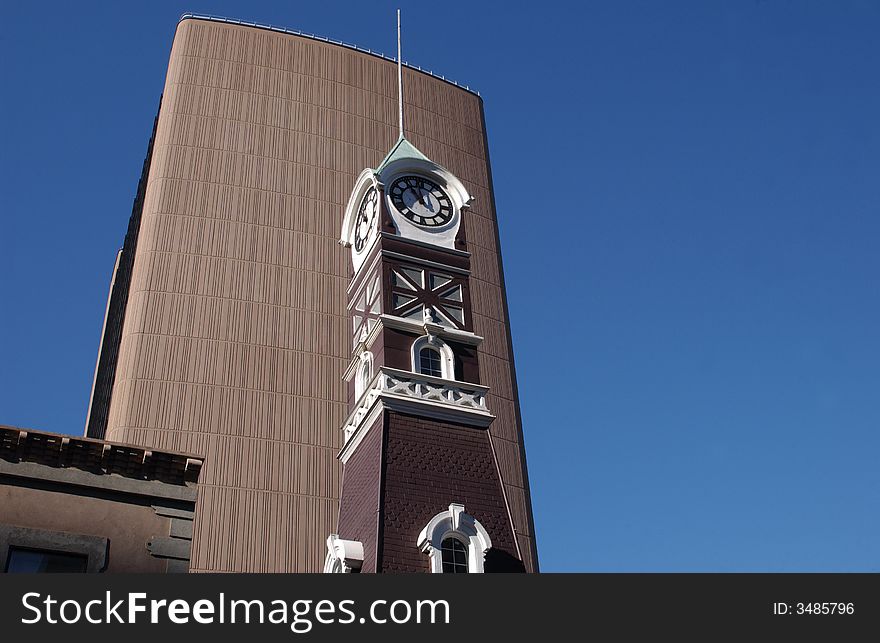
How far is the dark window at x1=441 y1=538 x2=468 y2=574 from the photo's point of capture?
28781 millimetres

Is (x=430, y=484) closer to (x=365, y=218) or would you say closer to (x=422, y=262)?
(x=422, y=262)

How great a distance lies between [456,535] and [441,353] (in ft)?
21.5

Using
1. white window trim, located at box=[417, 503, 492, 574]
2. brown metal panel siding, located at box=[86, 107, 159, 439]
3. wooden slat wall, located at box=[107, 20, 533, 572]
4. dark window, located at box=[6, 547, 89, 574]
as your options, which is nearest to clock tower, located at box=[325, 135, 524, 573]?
white window trim, located at box=[417, 503, 492, 574]

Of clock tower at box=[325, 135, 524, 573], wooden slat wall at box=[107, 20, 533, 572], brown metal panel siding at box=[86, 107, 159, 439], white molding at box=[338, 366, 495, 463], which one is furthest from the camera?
brown metal panel siding at box=[86, 107, 159, 439]

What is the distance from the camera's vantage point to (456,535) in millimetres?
29266

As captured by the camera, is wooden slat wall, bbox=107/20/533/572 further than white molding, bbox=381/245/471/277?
Yes

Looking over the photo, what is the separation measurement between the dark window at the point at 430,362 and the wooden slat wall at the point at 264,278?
1740 centimetres

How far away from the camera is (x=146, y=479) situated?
77.0 feet

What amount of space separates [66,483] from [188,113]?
40.5 meters

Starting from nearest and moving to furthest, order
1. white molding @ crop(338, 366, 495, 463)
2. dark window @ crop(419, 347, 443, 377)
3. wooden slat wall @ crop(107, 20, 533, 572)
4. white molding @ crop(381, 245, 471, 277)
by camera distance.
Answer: white molding @ crop(338, 366, 495, 463), dark window @ crop(419, 347, 443, 377), white molding @ crop(381, 245, 471, 277), wooden slat wall @ crop(107, 20, 533, 572)

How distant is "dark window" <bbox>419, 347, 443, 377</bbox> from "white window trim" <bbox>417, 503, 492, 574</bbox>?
5.10 m

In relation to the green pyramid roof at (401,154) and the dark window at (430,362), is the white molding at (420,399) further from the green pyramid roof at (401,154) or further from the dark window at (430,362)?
the green pyramid roof at (401,154)

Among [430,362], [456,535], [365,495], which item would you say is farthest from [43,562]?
[430,362]

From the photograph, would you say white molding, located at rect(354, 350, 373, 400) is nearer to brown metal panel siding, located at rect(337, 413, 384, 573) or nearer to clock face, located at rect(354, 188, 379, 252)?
brown metal panel siding, located at rect(337, 413, 384, 573)
